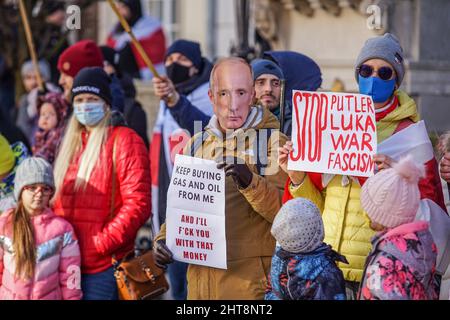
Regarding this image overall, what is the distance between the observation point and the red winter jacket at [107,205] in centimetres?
818

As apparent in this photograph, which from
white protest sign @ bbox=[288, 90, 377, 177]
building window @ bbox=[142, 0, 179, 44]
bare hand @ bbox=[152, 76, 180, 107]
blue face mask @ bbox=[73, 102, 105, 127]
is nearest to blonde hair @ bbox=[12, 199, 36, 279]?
blue face mask @ bbox=[73, 102, 105, 127]

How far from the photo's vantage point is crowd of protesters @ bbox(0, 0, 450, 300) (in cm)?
631

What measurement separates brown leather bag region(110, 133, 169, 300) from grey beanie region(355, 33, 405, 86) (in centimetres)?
186

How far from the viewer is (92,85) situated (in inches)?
336

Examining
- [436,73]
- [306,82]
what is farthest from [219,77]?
[436,73]

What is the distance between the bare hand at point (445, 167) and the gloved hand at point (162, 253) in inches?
56.3

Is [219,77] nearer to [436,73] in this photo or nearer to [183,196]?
[183,196]

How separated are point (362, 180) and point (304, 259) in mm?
667

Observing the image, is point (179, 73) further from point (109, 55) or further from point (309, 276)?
point (309, 276)

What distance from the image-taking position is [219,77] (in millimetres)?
7246

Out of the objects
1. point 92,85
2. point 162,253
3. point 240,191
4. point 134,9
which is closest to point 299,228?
point 240,191

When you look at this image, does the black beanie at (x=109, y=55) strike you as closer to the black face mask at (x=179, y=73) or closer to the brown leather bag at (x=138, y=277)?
the black face mask at (x=179, y=73)

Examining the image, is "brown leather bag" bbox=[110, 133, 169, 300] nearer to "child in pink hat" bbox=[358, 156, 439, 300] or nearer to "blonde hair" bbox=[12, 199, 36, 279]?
"blonde hair" bbox=[12, 199, 36, 279]
